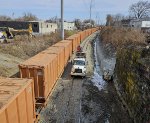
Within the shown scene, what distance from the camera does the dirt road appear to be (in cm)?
1273

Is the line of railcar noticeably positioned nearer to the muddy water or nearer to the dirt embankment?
the muddy water

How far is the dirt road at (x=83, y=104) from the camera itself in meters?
12.7

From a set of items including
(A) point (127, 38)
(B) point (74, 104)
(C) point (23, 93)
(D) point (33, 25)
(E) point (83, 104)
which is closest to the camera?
(C) point (23, 93)

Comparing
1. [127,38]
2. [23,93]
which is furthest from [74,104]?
[127,38]

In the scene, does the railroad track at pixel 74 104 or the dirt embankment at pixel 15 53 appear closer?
the railroad track at pixel 74 104

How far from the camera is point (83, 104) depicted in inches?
584

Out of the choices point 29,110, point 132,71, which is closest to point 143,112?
Answer: point 132,71

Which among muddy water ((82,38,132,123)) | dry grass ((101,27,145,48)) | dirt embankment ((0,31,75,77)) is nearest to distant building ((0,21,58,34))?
dirt embankment ((0,31,75,77))

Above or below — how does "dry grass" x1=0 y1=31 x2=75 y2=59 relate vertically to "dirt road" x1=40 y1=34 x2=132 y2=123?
above

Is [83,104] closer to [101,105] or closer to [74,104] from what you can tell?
[74,104]

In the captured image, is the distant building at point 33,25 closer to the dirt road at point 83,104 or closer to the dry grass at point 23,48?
the dry grass at point 23,48

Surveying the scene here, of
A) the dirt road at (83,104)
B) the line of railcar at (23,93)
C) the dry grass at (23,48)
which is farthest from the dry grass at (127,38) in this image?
the dry grass at (23,48)

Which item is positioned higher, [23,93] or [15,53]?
[23,93]

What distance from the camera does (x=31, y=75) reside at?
42.6 feet
